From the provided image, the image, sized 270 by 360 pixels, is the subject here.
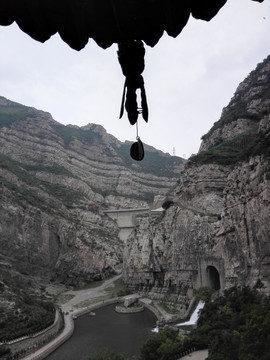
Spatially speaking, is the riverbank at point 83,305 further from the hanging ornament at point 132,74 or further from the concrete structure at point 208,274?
the hanging ornament at point 132,74

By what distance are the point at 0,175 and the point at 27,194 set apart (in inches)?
307

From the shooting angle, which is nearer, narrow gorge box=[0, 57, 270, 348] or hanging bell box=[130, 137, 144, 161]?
hanging bell box=[130, 137, 144, 161]

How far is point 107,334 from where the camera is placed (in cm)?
3547

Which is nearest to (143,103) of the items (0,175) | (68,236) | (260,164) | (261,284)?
(261,284)

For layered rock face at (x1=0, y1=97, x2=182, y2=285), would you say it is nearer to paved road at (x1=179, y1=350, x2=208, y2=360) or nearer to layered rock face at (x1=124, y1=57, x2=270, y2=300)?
layered rock face at (x1=124, y1=57, x2=270, y2=300)

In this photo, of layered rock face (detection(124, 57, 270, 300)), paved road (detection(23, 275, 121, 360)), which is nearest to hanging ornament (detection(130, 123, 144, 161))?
layered rock face (detection(124, 57, 270, 300))

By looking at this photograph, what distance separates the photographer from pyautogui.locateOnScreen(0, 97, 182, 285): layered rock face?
64688 millimetres

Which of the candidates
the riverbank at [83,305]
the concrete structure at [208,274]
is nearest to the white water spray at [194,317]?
the riverbank at [83,305]

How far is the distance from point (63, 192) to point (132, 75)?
9050 cm

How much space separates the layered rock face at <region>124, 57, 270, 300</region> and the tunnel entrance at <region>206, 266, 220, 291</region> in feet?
0.40

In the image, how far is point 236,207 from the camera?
1276 inches

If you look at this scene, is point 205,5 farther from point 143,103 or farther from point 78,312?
point 78,312

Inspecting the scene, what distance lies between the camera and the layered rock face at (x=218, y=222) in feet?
96.4

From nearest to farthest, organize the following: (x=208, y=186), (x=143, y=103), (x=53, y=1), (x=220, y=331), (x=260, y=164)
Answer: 1. (x=53, y=1)
2. (x=143, y=103)
3. (x=220, y=331)
4. (x=260, y=164)
5. (x=208, y=186)
